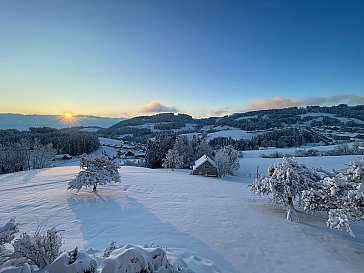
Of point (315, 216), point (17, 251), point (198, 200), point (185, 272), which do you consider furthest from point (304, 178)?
point (17, 251)

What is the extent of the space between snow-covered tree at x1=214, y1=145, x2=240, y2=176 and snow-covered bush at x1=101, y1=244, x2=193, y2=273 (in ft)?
123

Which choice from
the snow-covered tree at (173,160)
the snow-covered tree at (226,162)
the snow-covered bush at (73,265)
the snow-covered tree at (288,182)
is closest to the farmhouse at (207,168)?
the snow-covered tree at (226,162)

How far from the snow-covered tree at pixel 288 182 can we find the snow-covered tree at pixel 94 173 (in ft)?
40.0

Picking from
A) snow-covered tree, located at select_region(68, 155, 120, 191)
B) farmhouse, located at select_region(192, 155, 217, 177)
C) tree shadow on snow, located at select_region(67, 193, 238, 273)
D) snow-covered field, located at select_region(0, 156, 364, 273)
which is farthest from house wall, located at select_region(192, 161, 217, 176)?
tree shadow on snow, located at select_region(67, 193, 238, 273)

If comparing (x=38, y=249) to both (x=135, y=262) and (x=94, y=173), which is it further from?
(x=94, y=173)

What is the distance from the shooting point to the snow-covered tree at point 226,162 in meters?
44.3

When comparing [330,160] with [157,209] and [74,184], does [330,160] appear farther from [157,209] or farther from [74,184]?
[74,184]

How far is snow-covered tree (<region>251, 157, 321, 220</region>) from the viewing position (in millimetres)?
13344

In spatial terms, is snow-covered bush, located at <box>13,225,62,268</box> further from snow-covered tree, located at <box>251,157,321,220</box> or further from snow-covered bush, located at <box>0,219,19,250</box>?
snow-covered tree, located at <box>251,157,321,220</box>

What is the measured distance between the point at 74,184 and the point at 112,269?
1459cm

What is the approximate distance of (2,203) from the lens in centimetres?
1708

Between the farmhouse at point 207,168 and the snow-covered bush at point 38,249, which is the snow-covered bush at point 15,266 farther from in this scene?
the farmhouse at point 207,168

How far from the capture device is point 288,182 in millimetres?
13398

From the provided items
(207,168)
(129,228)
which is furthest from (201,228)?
(207,168)
